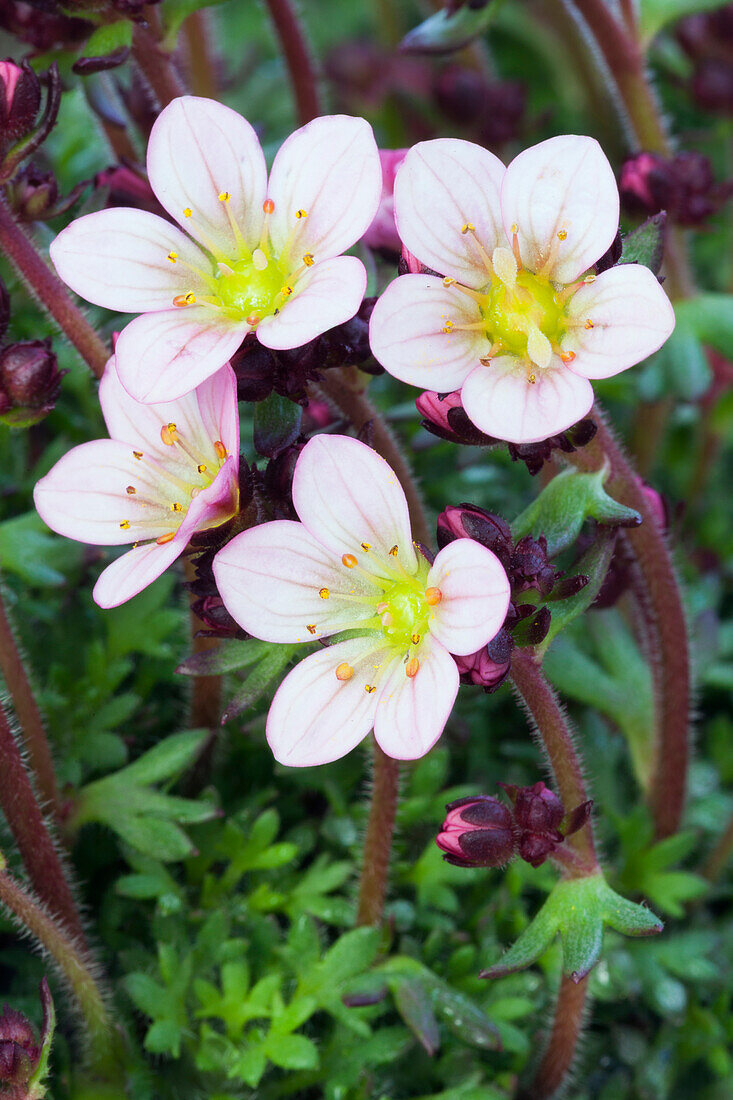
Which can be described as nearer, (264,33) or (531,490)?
(531,490)

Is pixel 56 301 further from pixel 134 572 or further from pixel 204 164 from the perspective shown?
pixel 134 572

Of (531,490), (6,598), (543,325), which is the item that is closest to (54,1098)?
(6,598)

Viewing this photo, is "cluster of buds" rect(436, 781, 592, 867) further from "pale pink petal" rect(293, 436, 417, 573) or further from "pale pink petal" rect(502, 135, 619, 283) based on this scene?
"pale pink petal" rect(502, 135, 619, 283)

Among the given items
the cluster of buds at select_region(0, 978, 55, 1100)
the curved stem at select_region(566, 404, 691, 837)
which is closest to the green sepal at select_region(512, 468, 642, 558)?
the curved stem at select_region(566, 404, 691, 837)

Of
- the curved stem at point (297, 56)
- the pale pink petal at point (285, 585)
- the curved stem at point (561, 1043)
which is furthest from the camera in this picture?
the curved stem at point (297, 56)

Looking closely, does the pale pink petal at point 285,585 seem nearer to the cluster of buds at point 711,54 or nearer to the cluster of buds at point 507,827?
the cluster of buds at point 507,827

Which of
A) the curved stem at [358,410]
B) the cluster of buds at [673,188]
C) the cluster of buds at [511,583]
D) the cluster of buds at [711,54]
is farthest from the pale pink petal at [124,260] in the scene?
the cluster of buds at [711,54]

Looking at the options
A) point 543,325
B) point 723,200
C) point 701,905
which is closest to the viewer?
point 543,325

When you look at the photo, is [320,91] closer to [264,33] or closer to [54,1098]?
[264,33]
